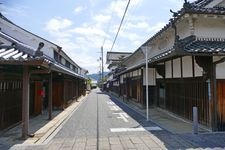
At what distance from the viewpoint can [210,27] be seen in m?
12.8

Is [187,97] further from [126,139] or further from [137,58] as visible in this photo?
[137,58]

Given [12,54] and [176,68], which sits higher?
[12,54]

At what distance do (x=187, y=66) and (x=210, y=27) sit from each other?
215 cm

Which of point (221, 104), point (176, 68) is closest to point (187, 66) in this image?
point (176, 68)

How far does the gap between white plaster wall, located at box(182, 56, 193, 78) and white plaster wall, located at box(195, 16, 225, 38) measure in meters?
1.29

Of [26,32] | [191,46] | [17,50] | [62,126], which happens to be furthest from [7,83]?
[26,32]

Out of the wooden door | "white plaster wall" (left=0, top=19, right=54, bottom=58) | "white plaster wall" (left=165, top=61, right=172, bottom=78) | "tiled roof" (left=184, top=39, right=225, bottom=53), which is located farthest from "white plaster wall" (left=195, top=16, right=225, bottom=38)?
"white plaster wall" (left=0, top=19, right=54, bottom=58)

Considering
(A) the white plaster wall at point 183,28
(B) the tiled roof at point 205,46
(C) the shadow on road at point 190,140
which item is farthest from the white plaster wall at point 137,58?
(C) the shadow on road at point 190,140

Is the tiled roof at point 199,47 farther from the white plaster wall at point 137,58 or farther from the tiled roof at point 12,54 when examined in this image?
the white plaster wall at point 137,58

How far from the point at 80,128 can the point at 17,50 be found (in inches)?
182

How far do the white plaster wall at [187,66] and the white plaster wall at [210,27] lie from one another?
1.29 meters

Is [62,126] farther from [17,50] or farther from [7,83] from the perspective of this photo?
[17,50]

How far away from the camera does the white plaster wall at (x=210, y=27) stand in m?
12.7

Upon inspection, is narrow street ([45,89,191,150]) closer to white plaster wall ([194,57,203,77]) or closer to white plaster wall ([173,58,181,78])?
white plaster wall ([194,57,203,77])
